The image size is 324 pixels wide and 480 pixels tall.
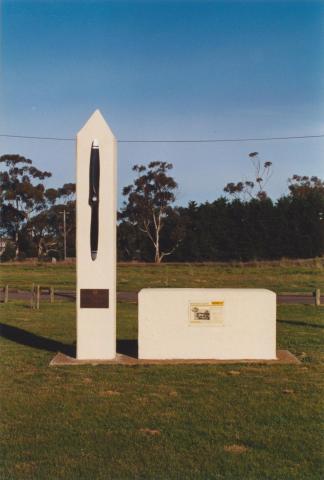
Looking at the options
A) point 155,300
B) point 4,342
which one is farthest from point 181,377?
point 4,342

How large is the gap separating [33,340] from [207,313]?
4862mm

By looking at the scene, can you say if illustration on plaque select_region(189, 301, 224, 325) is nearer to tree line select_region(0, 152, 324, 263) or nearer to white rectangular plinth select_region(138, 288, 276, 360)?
white rectangular plinth select_region(138, 288, 276, 360)

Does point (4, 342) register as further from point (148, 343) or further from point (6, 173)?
point (6, 173)

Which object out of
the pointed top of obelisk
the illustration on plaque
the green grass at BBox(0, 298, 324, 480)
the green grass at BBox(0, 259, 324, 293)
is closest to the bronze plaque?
the green grass at BBox(0, 298, 324, 480)

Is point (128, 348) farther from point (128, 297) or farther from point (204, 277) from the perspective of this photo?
point (204, 277)

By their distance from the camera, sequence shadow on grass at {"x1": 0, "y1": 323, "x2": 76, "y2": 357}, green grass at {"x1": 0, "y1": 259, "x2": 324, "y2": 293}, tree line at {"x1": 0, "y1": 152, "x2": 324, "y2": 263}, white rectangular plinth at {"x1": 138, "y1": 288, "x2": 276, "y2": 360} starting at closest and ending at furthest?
white rectangular plinth at {"x1": 138, "y1": 288, "x2": 276, "y2": 360}, shadow on grass at {"x1": 0, "y1": 323, "x2": 76, "y2": 357}, green grass at {"x1": 0, "y1": 259, "x2": 324, "y2": 293}, tree line at {"x1": 0, "y1": 152, "x2": 324, "y2": 263}

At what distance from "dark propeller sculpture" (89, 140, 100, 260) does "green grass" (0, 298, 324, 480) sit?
2.15 m

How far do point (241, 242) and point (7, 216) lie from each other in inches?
879

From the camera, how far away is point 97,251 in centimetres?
1123

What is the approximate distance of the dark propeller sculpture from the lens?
1120cm

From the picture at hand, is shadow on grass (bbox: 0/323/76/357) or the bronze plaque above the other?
the bronze plaque

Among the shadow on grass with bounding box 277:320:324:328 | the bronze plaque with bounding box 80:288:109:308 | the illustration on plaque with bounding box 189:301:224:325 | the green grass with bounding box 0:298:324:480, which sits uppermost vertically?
the bronze plaque with bounding box 80:288:109:308

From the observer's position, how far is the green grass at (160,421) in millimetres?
6012

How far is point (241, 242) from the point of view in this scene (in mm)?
62281
